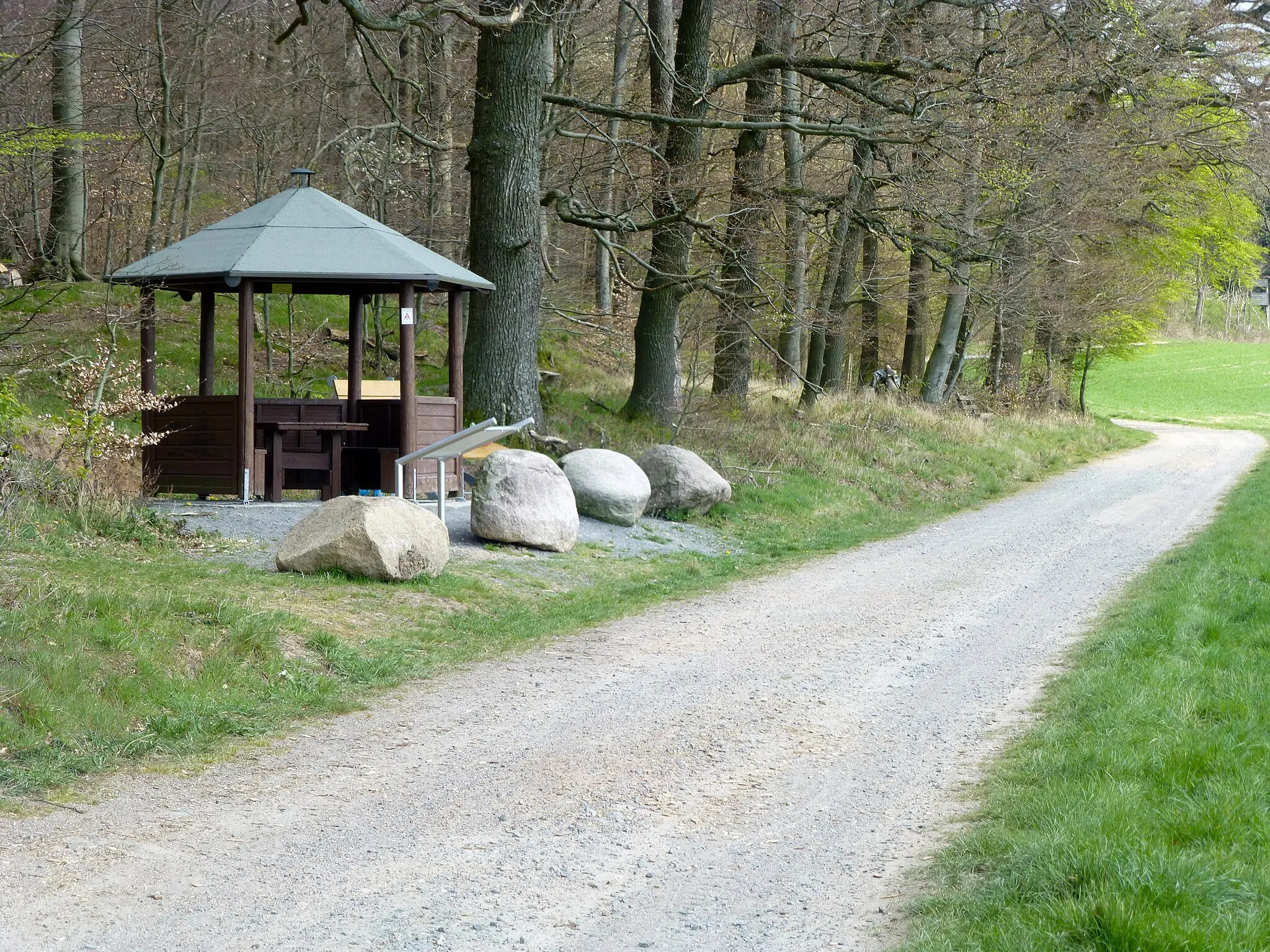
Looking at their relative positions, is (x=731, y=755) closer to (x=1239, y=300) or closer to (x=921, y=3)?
(x=921, y=3)

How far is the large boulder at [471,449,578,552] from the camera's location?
12133mm

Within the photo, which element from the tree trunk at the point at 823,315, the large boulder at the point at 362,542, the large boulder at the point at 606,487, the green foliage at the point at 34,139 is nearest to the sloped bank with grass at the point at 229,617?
the large boulder at the point at 362,542

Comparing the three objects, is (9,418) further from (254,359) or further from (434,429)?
(434,429)

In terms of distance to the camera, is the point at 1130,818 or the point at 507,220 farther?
the point at 507,220

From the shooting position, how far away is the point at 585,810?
518 cm

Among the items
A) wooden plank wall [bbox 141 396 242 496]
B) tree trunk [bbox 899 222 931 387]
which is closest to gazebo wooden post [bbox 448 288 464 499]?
wooden plank wall [bbox 141 396 242 496]

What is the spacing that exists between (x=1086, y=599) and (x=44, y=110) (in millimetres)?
21715

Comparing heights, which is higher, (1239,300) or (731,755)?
(1239,300)

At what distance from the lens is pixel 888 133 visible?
1655 centimetres

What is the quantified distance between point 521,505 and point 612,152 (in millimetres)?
9883

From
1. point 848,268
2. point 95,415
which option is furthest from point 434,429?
point 848,268

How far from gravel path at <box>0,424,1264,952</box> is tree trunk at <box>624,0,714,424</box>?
10316 millimetres

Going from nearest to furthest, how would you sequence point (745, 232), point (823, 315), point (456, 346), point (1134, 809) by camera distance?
point (1134, 809) → point (456, 346) → point (745, 232) → point (823, 315)

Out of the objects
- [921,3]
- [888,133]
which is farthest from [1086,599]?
[921,3]
